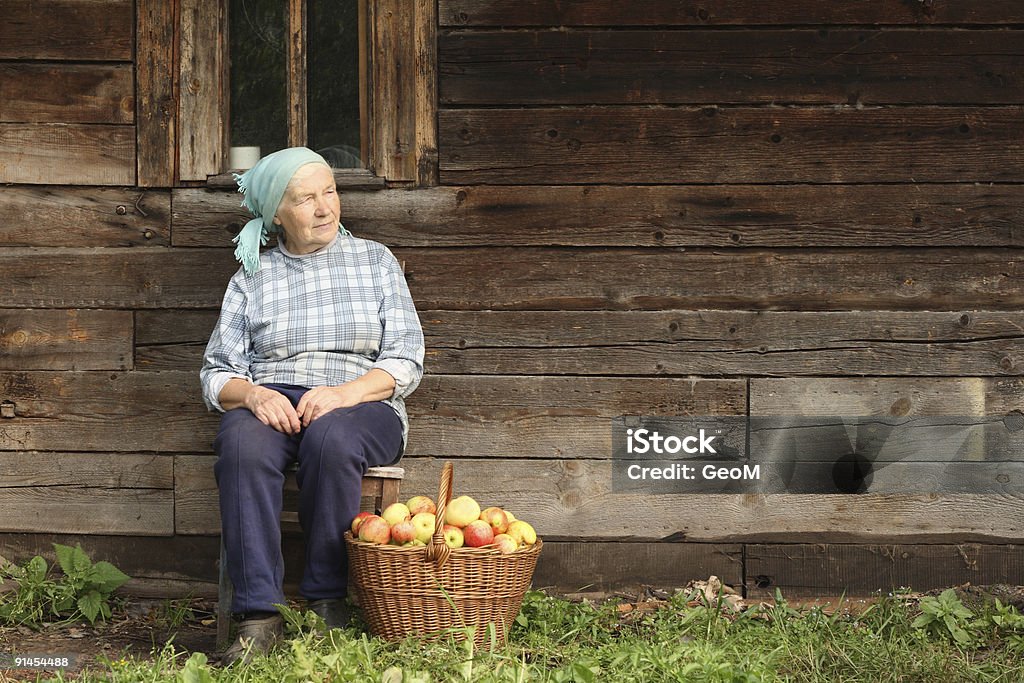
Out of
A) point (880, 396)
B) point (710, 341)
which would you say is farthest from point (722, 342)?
point (880, 396)

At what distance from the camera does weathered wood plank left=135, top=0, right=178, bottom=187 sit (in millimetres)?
3990

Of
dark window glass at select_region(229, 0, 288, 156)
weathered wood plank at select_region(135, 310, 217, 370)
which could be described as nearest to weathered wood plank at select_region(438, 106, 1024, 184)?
dark window glass at select_region(229, 0, 288, 156)

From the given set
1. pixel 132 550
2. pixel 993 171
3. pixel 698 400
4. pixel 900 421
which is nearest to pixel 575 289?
pixel 698 400

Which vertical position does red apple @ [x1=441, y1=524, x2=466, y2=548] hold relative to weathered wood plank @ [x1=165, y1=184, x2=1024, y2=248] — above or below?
below

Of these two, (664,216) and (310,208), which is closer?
(310,208)

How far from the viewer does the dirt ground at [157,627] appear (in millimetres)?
3574

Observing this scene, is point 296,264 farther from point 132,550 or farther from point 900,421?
point 900,421

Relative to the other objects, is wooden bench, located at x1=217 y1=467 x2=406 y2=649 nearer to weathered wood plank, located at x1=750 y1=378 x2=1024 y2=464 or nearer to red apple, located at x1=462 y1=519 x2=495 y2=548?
red apple, located at x1=462 y1=519 x2=495 y2=548

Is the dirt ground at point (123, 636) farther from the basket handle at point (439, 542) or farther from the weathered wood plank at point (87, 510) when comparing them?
the basket handle at point (439, 542)

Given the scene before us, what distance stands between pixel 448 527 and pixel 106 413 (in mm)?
1613

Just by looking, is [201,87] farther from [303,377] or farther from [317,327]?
[303,377]

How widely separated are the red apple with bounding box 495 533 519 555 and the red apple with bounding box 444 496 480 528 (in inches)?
4.2

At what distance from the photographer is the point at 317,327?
3.61 meters

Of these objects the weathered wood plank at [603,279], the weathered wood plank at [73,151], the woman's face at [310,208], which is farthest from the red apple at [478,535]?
the weathered wood plank at [73,151]
